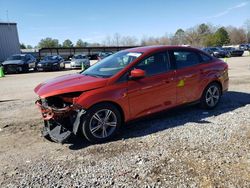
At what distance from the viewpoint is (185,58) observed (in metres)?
6.25

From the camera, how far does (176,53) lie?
608cm

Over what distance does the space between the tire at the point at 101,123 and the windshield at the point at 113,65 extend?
713 millimetres

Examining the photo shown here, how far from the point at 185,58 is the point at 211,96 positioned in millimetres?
1260

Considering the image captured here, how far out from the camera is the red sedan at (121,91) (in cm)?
472

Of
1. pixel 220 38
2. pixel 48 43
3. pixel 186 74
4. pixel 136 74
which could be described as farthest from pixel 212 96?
pixel 48 43

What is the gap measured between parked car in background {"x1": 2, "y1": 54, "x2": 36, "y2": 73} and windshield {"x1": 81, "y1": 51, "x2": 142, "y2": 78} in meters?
19.3

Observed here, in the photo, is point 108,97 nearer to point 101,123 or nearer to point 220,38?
point 101,123

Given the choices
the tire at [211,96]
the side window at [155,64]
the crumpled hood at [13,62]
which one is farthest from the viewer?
the crumpled hood at [13,62]

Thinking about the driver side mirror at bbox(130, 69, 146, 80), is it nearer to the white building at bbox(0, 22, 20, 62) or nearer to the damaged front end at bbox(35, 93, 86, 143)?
the damaged front end at bbox(35, 93, 86, 143)

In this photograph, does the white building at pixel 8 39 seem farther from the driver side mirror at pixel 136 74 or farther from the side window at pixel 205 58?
the driver side mirror at pixel 136 74

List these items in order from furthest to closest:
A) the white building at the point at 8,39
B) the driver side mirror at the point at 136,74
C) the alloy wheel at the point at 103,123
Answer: the white building at the point at 8,39 → the driver side mirror at the point at 136,74 → the alloy wheel at the point at 103,123

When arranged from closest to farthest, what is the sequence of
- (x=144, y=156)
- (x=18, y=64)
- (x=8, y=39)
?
(x=144, y=156)
(x=18, y=64)
(x=8, y=39)

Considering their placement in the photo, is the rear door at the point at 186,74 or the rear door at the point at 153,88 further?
the rear door at the point at 186,74

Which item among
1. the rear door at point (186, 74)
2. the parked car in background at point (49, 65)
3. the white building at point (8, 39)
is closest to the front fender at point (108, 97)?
the rear door at point (186, 74)
